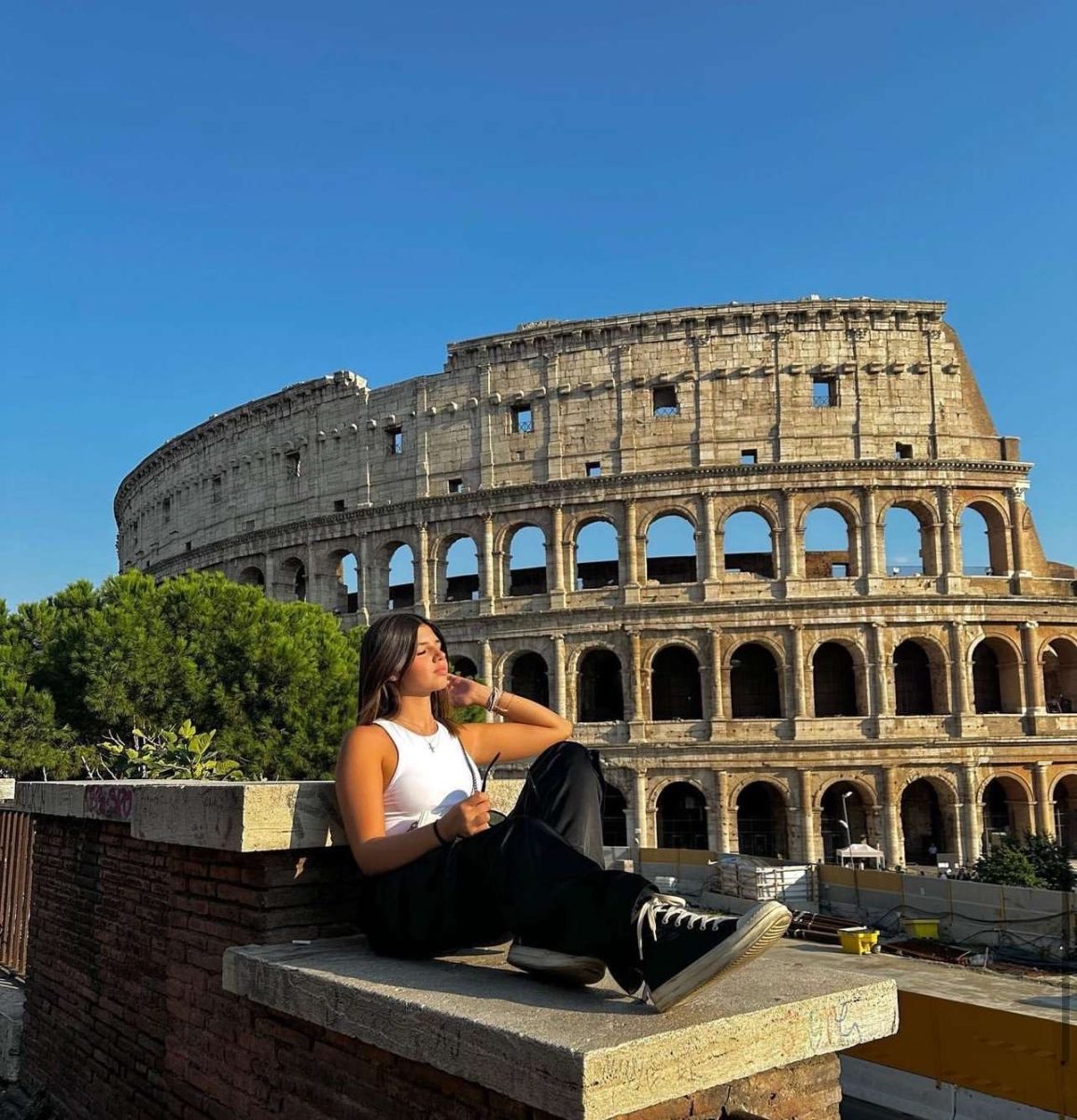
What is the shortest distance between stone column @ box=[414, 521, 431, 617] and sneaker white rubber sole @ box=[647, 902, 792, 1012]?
1110 inches

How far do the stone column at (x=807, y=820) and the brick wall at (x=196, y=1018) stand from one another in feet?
76.4

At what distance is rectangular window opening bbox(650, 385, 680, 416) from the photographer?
29.0m

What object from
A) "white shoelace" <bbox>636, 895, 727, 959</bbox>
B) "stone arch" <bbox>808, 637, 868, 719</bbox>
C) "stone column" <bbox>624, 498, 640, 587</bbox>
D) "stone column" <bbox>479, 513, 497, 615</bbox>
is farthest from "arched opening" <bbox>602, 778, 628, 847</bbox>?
"white shoelace" <bbox>636, 895, 727, 959</bbox>

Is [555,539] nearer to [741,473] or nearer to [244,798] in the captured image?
[741,473]

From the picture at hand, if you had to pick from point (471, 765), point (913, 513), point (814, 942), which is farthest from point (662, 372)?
point (471, 765)

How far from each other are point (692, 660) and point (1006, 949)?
12.7m

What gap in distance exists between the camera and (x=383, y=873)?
10.5 ft

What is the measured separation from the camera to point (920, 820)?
93.5 feet

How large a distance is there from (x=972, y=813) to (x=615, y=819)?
9.73m

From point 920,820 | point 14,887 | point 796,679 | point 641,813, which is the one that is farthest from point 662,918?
point 920,820

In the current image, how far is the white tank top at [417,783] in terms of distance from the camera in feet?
11.3

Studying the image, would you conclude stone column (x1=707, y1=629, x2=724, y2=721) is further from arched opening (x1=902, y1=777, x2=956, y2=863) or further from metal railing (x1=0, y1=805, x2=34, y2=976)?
metal railing (x1=0, y1=805, x2=34, y2=976)

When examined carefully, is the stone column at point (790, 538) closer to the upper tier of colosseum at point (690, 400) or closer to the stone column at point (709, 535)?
the upper tier of colosseum at point (690, 400)

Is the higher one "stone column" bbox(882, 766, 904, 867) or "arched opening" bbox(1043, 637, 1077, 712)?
"arched opening" bbox(1043, 637, 1077, 712)
